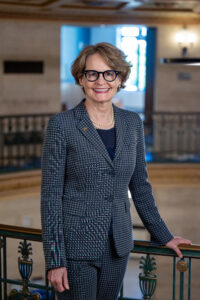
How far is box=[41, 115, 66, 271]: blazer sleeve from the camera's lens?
2.21 m

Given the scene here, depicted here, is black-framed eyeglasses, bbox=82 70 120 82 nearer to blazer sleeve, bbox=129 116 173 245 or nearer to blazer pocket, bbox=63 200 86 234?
blazer sleeve, bbox=129 116 173 245

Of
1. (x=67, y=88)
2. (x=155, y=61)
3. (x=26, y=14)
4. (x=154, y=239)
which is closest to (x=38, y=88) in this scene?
(x=26, y=14)

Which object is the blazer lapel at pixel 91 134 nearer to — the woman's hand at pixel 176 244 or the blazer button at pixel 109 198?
the blazer button at pixel 109 198

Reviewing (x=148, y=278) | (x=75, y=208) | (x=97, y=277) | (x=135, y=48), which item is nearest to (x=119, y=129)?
(x=75, y=208)

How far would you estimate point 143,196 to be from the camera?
8.59 ft

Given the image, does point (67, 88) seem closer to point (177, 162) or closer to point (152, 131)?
point (152, 131)

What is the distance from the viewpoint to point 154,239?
8.91ft

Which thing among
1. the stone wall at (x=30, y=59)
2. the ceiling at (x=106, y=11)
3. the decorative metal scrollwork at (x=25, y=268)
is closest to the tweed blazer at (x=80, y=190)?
the decorative metal scrollwork at (x=25, y=268)

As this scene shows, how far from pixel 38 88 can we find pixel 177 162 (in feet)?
13.0

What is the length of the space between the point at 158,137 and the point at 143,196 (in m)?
11.4

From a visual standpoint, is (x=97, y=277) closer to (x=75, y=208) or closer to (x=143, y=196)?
(x=75, y=208)

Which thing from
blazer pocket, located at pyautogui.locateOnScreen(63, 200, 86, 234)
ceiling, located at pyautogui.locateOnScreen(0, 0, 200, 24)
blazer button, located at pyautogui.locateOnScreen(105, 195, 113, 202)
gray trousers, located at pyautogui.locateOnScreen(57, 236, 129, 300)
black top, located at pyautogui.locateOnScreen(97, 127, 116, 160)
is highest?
ceiling, located at pyautogui.locateOnScreen(0, 0, 200, 24)

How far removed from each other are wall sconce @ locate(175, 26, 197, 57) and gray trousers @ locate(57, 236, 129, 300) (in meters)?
11.7

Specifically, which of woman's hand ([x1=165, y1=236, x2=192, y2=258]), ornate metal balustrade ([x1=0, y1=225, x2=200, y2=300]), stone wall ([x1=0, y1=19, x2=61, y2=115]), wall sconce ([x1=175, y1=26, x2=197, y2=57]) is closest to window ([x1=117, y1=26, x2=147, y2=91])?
wall sconce ([x1=175, y1=26, x2=197, y2=57])
